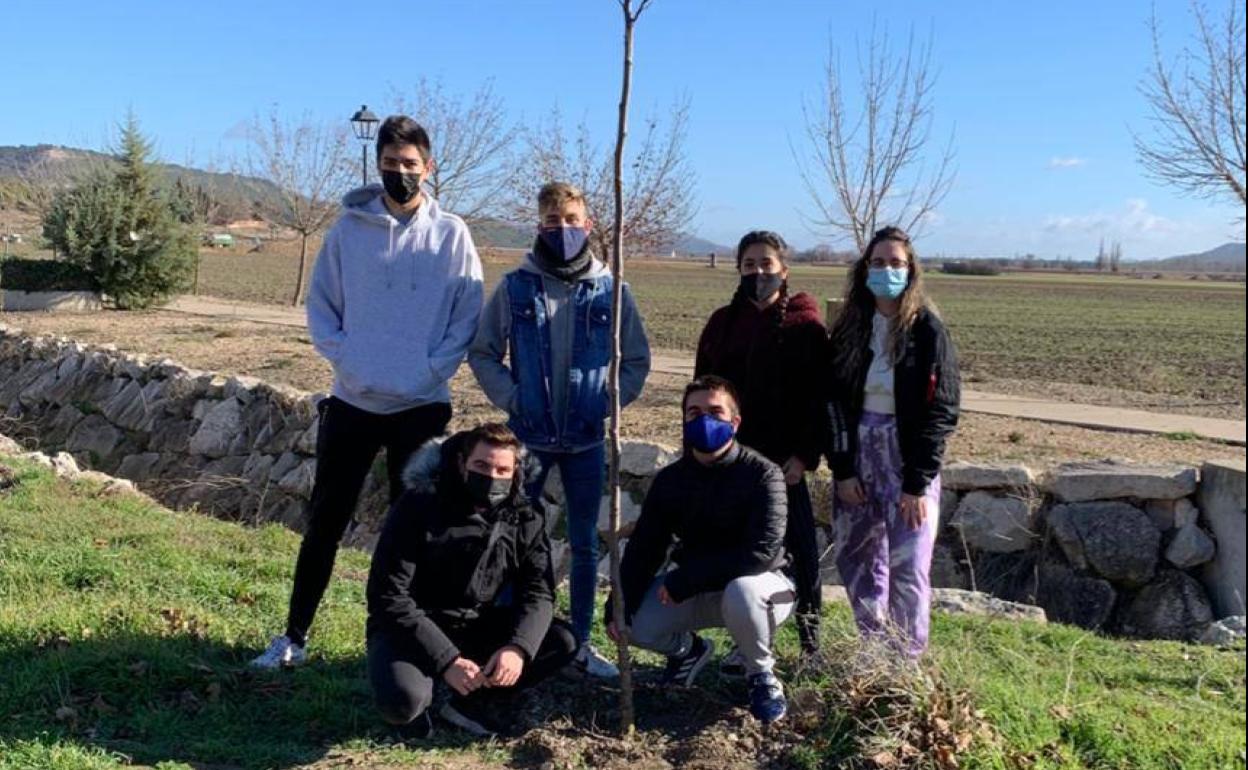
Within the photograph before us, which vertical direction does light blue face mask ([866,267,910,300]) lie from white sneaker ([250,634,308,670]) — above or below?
above

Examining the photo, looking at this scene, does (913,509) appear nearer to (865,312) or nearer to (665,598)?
(865,312)

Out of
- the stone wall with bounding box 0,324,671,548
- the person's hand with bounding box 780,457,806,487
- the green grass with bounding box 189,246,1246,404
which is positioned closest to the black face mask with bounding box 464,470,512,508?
the person's hand with bounding box 780,457,806,487

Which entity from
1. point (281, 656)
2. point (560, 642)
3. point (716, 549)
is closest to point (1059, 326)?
point (716, 549)

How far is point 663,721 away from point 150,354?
12799 mm

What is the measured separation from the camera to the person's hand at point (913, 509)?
448 centimetres

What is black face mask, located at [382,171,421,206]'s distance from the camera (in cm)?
455

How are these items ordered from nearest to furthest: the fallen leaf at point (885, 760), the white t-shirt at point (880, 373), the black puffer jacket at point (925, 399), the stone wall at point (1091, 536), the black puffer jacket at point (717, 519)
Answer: the fallen leaf at point (885, 760) < the black puffer jacket at point (717, 519) < the black puffer jacket at point (925, 399) < the white t-shirt at point (880, 373) < the stone wall at point (1091, 536)

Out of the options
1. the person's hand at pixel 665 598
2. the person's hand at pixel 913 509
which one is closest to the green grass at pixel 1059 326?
the person's hand at pixel 913 509

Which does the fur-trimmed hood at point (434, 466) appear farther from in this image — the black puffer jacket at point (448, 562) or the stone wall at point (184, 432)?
the stone wall at point (184, 432)

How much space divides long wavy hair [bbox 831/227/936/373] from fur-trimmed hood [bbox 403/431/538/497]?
131cm

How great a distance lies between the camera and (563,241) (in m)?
4.42

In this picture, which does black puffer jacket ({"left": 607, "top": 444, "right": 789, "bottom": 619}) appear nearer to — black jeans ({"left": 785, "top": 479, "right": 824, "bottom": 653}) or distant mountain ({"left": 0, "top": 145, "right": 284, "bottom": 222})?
black jeans ({"left": 785, "top": 479, "right": 824, "bottom": 653})

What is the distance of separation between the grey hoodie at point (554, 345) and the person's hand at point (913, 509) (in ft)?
3.59

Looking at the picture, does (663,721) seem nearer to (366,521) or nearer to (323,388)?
(366,521)
